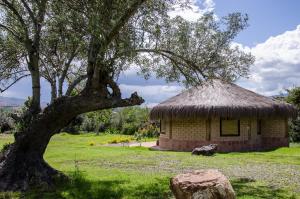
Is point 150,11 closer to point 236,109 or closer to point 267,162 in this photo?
point 267,162

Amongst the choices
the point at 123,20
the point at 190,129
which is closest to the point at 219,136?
the point at 190,129

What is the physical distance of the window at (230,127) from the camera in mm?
27500

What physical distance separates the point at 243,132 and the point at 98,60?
17.9m

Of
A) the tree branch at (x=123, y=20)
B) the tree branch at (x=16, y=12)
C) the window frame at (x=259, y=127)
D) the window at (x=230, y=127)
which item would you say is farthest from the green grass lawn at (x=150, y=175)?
the window frame at (x=259, y=127)

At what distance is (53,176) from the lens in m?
12.7

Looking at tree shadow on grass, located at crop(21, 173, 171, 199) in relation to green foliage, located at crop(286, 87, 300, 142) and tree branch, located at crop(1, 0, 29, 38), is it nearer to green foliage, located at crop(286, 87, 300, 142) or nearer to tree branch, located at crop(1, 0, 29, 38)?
tree branch, located at crop(1, 0, 29, 38)

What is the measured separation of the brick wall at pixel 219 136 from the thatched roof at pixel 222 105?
3.20 ft

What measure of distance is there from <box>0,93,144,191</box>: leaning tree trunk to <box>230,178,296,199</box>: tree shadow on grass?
378 centimetres

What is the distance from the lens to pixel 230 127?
27703mm

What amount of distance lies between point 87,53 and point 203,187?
498cm

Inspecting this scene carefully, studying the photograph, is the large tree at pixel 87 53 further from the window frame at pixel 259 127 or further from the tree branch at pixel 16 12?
the window frame at pixel 259 127

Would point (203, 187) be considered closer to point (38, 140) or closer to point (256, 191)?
point (256, 191)

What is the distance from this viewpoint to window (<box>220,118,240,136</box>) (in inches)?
1083

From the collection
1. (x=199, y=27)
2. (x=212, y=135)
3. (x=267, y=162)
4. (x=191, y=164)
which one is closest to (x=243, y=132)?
(x=212, y=135)
